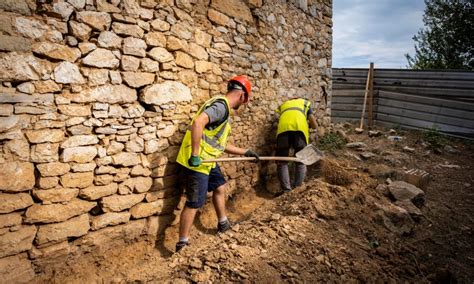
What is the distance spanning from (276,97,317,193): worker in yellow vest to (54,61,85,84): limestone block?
107 inches

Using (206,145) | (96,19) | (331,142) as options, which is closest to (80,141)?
(96,19)

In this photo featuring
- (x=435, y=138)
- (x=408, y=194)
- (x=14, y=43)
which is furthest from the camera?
(x=435, y=138)

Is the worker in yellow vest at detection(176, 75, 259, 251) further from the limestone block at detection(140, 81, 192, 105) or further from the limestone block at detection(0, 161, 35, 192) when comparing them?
the limestone block at detection(0, 161, 35, 192)

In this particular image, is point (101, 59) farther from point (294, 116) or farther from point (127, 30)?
point (294, 116)

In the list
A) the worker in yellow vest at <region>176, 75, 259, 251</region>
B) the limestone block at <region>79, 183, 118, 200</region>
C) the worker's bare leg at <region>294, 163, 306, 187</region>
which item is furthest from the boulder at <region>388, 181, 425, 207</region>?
the limestone block at <region>79, 183, 118, 200</region>

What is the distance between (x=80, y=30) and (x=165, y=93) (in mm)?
884

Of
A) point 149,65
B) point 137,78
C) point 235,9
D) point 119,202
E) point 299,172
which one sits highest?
point 235,9

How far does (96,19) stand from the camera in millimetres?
2215

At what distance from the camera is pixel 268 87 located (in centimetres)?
414

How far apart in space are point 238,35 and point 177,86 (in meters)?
1.25

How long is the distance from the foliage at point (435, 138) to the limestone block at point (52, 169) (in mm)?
6930

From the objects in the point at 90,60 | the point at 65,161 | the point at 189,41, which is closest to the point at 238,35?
the point at 189,41

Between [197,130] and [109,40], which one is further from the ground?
[109,40]

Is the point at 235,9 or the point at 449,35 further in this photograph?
the point at 449,35
